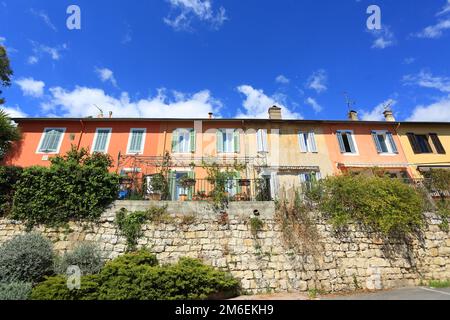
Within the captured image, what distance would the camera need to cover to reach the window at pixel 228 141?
47.9 ft

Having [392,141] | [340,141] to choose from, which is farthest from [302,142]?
[392,141]

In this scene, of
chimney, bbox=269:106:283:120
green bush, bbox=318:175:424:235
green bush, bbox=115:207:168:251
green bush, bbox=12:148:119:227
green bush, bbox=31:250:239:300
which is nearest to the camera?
green bush, bbox=31:250:239:300

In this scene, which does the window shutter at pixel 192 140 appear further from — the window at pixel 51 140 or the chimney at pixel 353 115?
the chimney at pixel 353 115

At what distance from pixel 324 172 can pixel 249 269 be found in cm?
894

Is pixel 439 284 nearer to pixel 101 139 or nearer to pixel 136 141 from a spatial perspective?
pixel 136 141

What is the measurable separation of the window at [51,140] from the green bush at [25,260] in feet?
28.4

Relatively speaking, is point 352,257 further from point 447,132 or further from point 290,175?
point 447,132

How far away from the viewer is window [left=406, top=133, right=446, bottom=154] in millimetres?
15211

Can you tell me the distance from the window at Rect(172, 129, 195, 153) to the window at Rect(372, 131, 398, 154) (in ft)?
40.2

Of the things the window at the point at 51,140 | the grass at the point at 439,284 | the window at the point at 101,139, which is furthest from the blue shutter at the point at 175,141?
the grass at the point at 439,284

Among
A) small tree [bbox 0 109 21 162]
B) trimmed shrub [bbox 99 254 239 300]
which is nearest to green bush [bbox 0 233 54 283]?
trimmed shrub [bbox 99 254 239 300]

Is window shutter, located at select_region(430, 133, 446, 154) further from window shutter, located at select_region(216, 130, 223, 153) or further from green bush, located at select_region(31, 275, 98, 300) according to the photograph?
green bush, located at select_region(31, 275, 98, 300)
